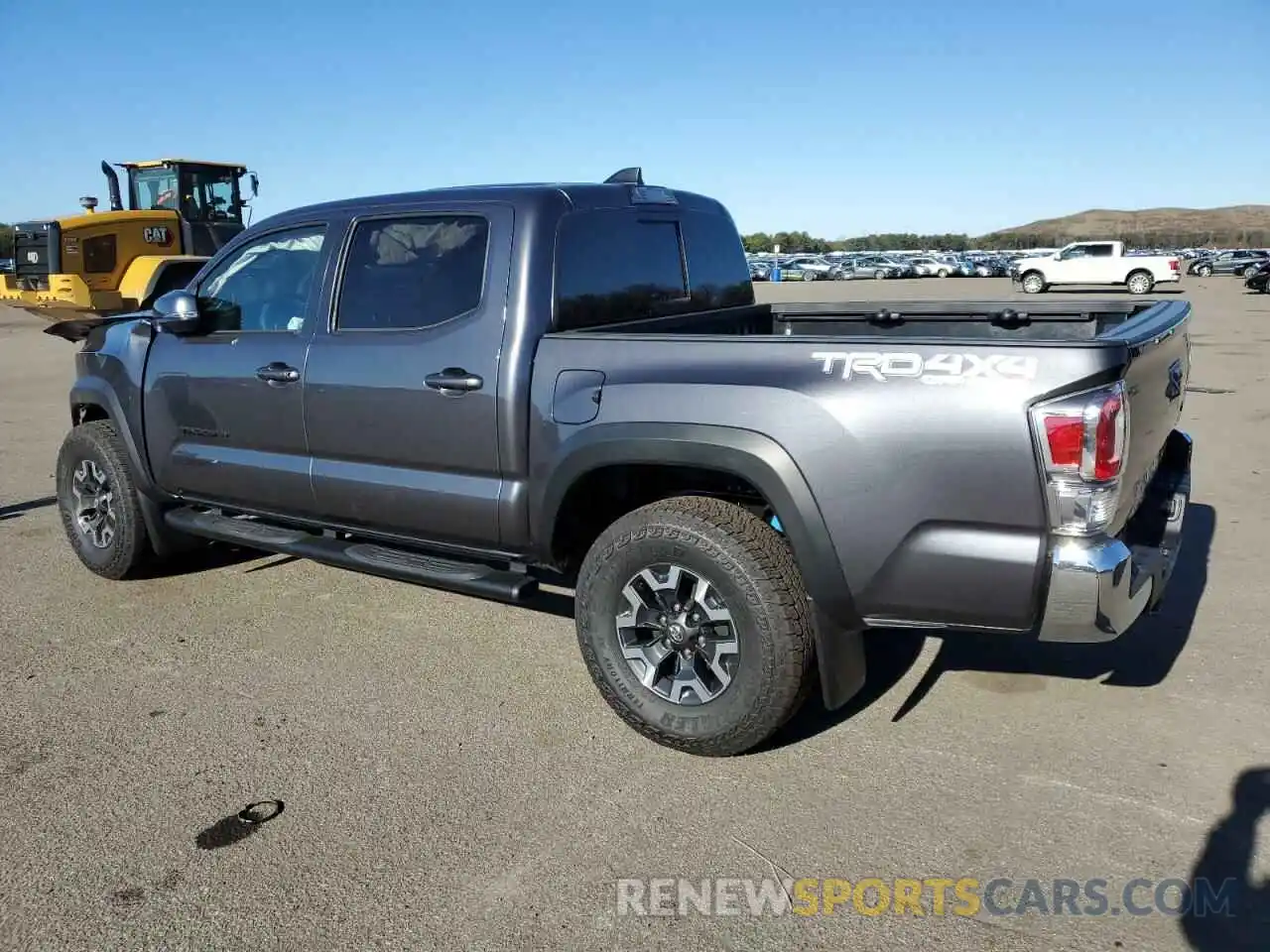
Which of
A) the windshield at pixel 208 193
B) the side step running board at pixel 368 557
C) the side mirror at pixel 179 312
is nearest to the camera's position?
the side step running board at pixel 368 557

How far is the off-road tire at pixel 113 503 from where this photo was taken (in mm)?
5270

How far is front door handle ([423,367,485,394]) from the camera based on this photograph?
3768 millimetres

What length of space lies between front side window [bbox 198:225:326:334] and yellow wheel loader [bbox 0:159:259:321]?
11278 mm

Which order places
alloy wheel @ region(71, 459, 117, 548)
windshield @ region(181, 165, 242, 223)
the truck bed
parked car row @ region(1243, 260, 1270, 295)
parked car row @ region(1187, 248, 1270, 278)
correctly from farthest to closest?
1. parked car row @ region(1187, 248, 1270, 278)
2. parked car row @ region(1243, 260, 1270, 295)
3. windshield @ region(181, 165, 242, 223)
4. alloy wheel @ region(71, 459, 117, 548)
5. the truck bed

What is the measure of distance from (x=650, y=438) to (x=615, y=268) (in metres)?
1.12

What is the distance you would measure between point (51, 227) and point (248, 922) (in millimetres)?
16213

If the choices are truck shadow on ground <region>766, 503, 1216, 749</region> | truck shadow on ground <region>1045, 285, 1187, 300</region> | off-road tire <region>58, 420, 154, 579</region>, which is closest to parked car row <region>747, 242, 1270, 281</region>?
truck shadow on ground <region>1045, 285, 1187, 300</region>

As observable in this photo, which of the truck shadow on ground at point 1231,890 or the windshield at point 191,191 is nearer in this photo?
the truck shadow on ground at point 1231,890

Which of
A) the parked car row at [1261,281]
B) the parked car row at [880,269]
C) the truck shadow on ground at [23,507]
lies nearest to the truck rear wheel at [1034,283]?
the parked car row at [1261,281]

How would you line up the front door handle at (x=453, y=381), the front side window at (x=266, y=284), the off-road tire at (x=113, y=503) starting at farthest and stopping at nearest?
the off-road tire at (x=113, y=503)
the front side window at (x=266, y=284)
the front door handle at (x=453, y=381)

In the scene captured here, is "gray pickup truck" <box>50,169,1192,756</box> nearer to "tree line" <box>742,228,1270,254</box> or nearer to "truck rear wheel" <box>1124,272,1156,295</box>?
"truck rear wheel" <box>1124,272,1156,295</box>

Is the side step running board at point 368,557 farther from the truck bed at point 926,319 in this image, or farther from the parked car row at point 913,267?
the parked car row at point 913,267

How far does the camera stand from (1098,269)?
3306 centimetres

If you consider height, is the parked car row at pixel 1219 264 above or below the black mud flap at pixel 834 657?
above
